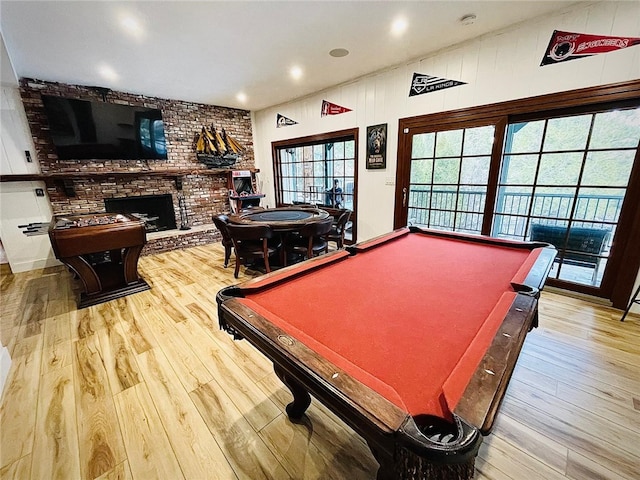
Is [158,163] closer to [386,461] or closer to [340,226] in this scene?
[340,226]

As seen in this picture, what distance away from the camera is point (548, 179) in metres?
2.73

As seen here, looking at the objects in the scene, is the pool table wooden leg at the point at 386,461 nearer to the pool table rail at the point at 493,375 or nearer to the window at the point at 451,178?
the pool table rail at the point at 493,375

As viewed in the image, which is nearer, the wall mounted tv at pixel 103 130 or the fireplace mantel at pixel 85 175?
the fireplace mantel at pixel 85 175

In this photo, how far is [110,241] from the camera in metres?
2.73

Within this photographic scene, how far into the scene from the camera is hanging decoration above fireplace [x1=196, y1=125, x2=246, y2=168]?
5305mm

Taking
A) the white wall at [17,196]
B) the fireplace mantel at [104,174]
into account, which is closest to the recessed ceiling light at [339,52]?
the fireplace mantel at [104,174]

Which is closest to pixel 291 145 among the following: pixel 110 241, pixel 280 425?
pixel 110 241

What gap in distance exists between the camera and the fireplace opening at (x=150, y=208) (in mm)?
4605

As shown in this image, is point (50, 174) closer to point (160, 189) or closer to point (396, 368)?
point (160, 189)

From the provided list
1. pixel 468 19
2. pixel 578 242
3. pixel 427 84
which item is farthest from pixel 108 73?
pixel 578 242

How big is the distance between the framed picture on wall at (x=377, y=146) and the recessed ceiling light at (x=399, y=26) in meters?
1.19

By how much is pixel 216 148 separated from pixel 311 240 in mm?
3698

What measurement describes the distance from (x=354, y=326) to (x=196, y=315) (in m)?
2.11

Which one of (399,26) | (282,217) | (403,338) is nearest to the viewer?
(403,338)
